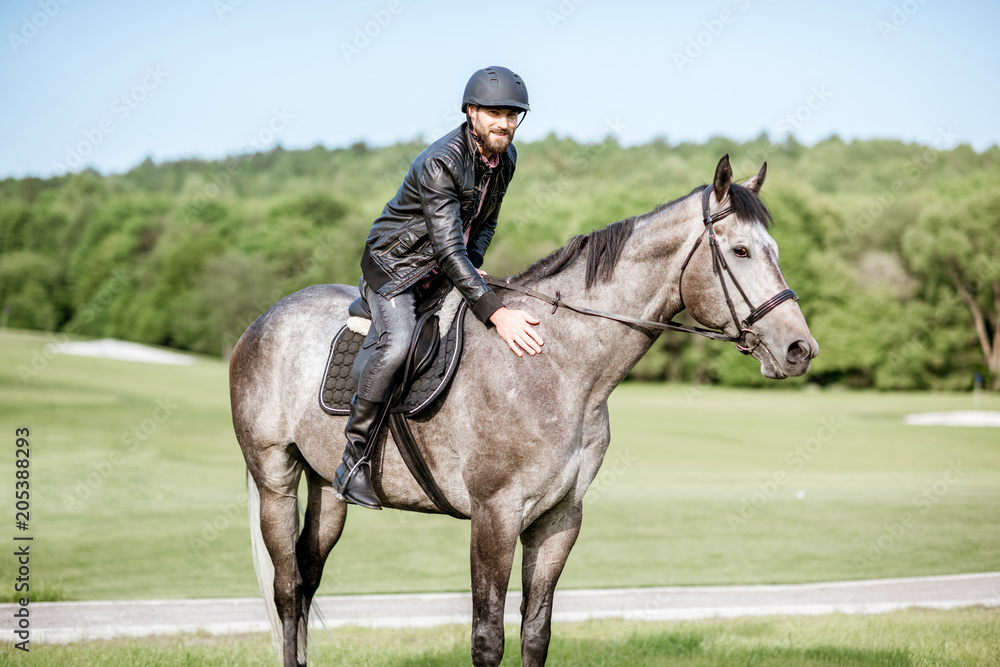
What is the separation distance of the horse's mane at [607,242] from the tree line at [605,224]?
3242 centimetres

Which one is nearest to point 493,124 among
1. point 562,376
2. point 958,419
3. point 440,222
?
point 440,222

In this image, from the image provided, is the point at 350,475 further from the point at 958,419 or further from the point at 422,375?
the point at 958,419

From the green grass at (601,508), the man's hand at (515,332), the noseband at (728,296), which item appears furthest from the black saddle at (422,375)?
the green grass at (601,508)

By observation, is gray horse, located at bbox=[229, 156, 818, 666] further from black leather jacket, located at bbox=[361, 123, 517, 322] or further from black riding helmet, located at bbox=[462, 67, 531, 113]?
black riding helmet, located at bbox=[462, 67, 531, 113]

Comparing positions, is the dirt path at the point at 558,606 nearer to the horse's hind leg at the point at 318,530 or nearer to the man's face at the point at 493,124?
the horse's hind leg at the point at 318,530

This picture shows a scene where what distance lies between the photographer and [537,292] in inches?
171

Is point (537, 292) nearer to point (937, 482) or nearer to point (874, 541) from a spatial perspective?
point (874, 541)

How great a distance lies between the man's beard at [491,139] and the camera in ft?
13.9

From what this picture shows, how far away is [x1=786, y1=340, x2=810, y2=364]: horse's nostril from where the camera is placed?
12.1ft

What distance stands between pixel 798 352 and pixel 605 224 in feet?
137

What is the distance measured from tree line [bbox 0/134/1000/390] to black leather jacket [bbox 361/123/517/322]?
32.3m

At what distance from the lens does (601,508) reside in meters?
15.0

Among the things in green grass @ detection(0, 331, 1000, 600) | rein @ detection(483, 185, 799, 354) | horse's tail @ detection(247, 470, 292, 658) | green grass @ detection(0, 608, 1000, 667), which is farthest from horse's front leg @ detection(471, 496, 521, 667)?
green grass @ detection(0, 331, 1000, 600)

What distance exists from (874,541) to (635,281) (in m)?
9.86
